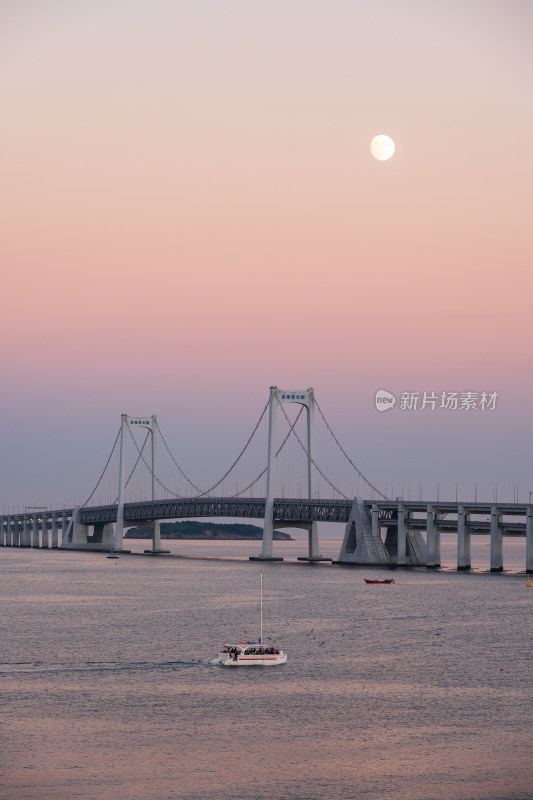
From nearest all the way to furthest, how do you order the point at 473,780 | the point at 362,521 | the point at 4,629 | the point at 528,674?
1. the point at 473,780
2. the point at 528,674
3. the point at 4,629
4. the point at 362,521

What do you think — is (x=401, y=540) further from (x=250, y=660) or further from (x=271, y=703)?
(x=271, y=703)

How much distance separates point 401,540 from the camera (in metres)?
153

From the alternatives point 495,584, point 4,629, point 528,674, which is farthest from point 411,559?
point 528,674

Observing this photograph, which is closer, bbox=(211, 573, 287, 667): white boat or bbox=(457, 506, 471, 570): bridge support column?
bbox=(211, 573, 287, 667): white boat

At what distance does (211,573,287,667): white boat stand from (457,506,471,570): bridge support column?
74.6 metres

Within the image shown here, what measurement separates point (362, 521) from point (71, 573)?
132ft

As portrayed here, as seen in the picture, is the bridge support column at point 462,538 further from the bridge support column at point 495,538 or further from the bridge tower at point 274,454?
the bridge tower at point 274,454

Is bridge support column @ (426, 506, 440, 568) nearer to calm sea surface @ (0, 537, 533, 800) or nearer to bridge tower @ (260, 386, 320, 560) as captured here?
bridge tower @ (260, 386, 320, 560)

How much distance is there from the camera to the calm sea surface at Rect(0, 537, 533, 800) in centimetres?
4075

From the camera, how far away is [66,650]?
231 feet

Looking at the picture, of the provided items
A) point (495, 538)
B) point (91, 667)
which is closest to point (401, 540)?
point (495, 538)

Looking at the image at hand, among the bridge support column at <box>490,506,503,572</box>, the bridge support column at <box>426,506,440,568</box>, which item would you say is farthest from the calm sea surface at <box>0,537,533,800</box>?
the bridge support column at <box>426,506,440,568</box>

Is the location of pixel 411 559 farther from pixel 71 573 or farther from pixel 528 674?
pixel 528 674

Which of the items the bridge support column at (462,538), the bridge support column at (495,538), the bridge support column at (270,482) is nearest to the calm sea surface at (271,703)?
the bridge support column at (495,538)
